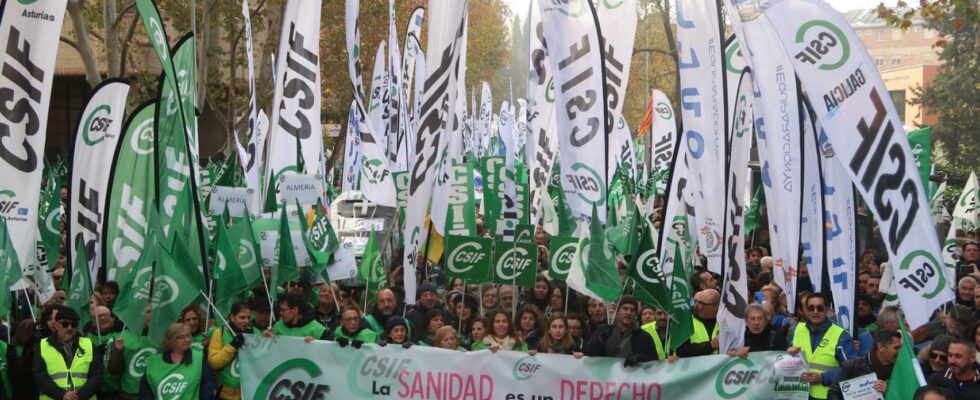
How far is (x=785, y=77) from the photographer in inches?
409

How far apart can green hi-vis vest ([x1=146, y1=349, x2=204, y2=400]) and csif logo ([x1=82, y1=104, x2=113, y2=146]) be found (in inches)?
137

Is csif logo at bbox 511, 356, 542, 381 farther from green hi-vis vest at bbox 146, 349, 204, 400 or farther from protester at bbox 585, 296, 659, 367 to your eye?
green hi-vis vest at bbox 146, 349, 204, 400

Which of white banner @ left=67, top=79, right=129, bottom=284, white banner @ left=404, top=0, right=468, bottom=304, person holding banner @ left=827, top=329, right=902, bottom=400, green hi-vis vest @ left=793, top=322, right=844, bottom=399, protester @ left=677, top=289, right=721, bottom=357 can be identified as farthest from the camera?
white banner @ left=404, top=0, right=468, bottom=304

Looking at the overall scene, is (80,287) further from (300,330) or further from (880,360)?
(880,360)

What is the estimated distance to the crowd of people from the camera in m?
8.92

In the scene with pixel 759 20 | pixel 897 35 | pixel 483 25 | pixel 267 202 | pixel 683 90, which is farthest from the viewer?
pixel 897 35

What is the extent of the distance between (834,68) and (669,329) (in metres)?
2.34

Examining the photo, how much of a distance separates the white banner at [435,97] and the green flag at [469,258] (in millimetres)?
1570

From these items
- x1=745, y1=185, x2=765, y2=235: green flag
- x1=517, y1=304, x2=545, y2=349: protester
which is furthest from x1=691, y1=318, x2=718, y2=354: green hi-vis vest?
x1=745, y1=185, x2=765, y2=235: green flag

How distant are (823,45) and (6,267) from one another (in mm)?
5941

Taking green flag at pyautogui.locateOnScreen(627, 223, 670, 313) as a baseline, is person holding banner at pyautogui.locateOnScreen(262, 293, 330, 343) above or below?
below

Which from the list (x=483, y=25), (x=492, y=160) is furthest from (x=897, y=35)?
(x=492, y=160)

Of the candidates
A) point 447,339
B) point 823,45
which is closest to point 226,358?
point 447,339

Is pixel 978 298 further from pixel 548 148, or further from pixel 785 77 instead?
pixel 548 148
